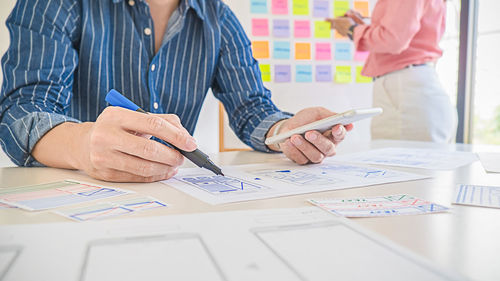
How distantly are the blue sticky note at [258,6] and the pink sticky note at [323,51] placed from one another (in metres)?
0.36

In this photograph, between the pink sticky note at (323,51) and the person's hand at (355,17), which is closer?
the person's hand at (355,17)

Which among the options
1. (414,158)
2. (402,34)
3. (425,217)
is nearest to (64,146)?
(425,217)

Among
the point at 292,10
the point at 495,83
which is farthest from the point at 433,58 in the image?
the point at 495,83

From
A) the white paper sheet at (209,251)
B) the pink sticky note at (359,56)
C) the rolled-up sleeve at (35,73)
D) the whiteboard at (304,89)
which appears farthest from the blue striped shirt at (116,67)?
the pink sticky note at (359,56)

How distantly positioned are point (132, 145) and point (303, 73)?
1.80 meters

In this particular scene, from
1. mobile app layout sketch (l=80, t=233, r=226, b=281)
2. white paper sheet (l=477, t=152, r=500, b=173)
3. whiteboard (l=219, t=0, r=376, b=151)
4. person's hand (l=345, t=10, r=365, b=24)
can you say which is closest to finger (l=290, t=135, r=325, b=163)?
white paper sheet (l=477, t=152, r=500, b=173)

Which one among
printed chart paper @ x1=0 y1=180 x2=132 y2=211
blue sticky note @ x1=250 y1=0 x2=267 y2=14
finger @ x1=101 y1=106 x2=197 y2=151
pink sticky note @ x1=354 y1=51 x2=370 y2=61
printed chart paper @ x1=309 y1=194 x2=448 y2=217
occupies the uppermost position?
blue sticky note @ x1=250 y1=0 x2=267 y2=14

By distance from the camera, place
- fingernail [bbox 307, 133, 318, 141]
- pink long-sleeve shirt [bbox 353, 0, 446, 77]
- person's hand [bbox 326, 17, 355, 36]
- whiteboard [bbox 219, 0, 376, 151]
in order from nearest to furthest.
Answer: fingernail [bbox 307, 133, 318, 141] → pink long-sleeve shirt [bbox 353, 0, 446, 77] → person's hand [bbox 326, 17, 355, 36] → whiteboard [bbox 219, 0, 376, 151]

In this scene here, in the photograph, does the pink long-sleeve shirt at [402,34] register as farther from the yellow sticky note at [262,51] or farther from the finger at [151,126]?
the finger at [151,126]

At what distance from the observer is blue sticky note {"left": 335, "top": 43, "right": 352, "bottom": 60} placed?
7.30ft

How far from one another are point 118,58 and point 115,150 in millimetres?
490

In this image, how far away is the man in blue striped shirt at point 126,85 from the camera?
492 mm

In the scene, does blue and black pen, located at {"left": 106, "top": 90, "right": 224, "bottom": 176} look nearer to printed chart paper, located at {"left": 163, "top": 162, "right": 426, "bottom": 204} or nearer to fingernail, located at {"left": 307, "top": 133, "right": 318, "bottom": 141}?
printed chart paper, located at {"left": 163, "top": 162, "right": 426, "bottom": 204}

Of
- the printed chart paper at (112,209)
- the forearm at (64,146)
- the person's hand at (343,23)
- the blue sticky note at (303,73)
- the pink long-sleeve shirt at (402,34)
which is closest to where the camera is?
the printed chart paper at (112,209)
